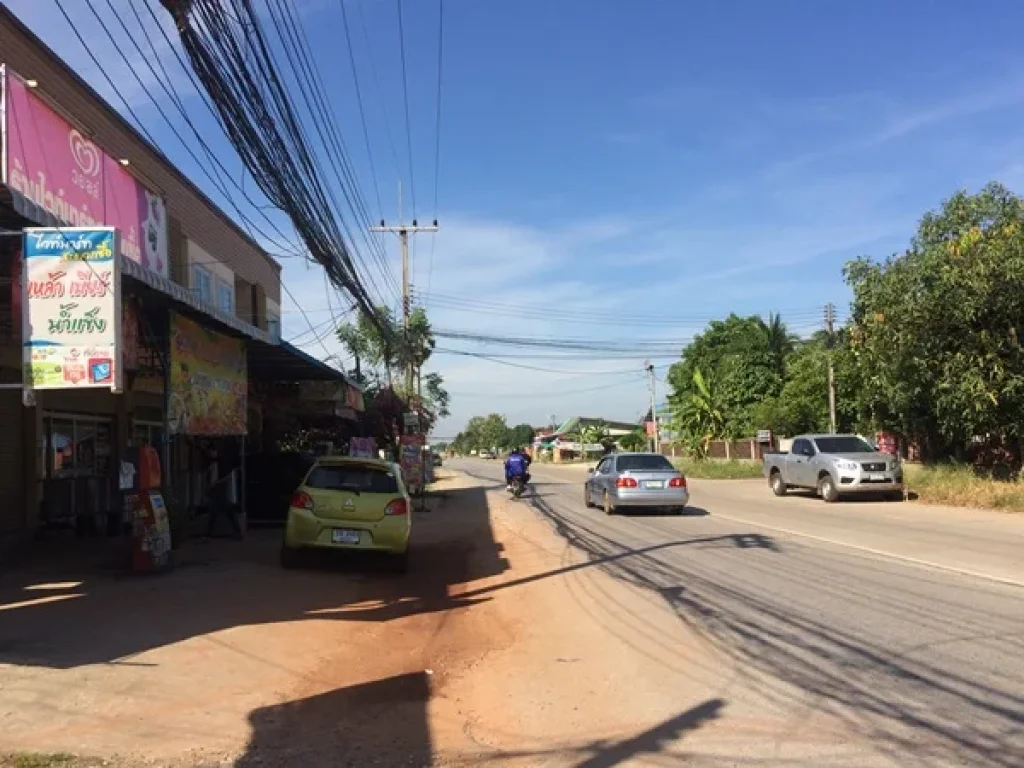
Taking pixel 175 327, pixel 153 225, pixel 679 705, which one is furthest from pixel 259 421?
pixel 679 705

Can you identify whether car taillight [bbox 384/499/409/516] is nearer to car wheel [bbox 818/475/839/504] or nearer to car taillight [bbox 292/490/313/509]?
car taillight [bbox 292/490/313/509]

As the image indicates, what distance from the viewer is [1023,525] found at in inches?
656

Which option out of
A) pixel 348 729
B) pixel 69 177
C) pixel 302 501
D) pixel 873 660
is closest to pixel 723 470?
pixel 302 501

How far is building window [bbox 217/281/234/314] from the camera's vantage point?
22.0 m

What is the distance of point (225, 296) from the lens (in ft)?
74.1

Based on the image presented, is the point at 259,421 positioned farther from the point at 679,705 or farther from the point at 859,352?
the point at 679,705

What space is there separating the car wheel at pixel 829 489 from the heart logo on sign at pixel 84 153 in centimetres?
1860

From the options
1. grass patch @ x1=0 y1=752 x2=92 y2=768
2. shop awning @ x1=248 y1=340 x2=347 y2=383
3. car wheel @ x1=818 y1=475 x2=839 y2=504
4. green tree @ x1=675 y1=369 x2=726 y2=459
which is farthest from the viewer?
green tree @ x1=675 y1=369 x2=726 y2=459

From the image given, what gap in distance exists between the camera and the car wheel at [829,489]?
2345 cm

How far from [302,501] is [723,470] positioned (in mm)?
33665

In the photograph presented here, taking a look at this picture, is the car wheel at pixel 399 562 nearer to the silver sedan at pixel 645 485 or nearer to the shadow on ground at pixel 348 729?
the shadow on ground at pixel 348 729

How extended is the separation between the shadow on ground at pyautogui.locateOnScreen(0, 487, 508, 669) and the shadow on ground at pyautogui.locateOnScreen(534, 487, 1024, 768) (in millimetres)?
2882

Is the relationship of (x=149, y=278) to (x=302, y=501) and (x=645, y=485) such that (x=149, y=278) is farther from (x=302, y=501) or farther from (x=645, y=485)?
(x=645, y=485)

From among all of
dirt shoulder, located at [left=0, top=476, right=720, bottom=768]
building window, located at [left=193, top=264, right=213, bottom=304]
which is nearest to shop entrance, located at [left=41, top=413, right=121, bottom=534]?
dirt shoulder, located at [left=0, top=476, right=720, bottom=768]
